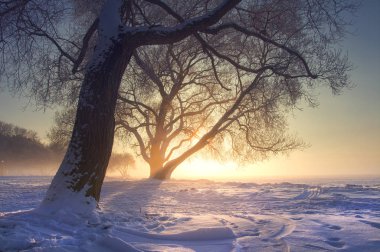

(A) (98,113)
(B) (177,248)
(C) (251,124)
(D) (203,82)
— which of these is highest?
(D) (203,82)

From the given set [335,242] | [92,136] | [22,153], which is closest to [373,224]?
[335,242]

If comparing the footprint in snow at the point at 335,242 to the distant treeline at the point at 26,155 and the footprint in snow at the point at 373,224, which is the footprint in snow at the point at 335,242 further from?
the distant treeline at the point at 26,155

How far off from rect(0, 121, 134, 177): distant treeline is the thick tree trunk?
1928 inches

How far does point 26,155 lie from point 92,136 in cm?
5861

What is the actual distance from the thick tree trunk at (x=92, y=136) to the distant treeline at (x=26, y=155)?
161 ft

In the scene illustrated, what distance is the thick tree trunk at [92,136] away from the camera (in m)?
4.98

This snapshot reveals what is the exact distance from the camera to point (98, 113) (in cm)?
511

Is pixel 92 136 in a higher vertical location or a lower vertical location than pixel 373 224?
higher

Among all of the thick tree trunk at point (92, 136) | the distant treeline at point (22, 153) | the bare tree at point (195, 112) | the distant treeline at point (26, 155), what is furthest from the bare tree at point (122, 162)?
the thick tree trunk at point (92, 136)

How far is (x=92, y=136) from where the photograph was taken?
5.06m

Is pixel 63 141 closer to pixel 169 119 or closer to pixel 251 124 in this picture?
pixel 169 119

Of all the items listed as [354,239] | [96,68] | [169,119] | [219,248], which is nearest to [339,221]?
[354,239]

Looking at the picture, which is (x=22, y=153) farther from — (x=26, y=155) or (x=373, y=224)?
(x=373, y=224)

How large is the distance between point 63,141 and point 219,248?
65.1ft
